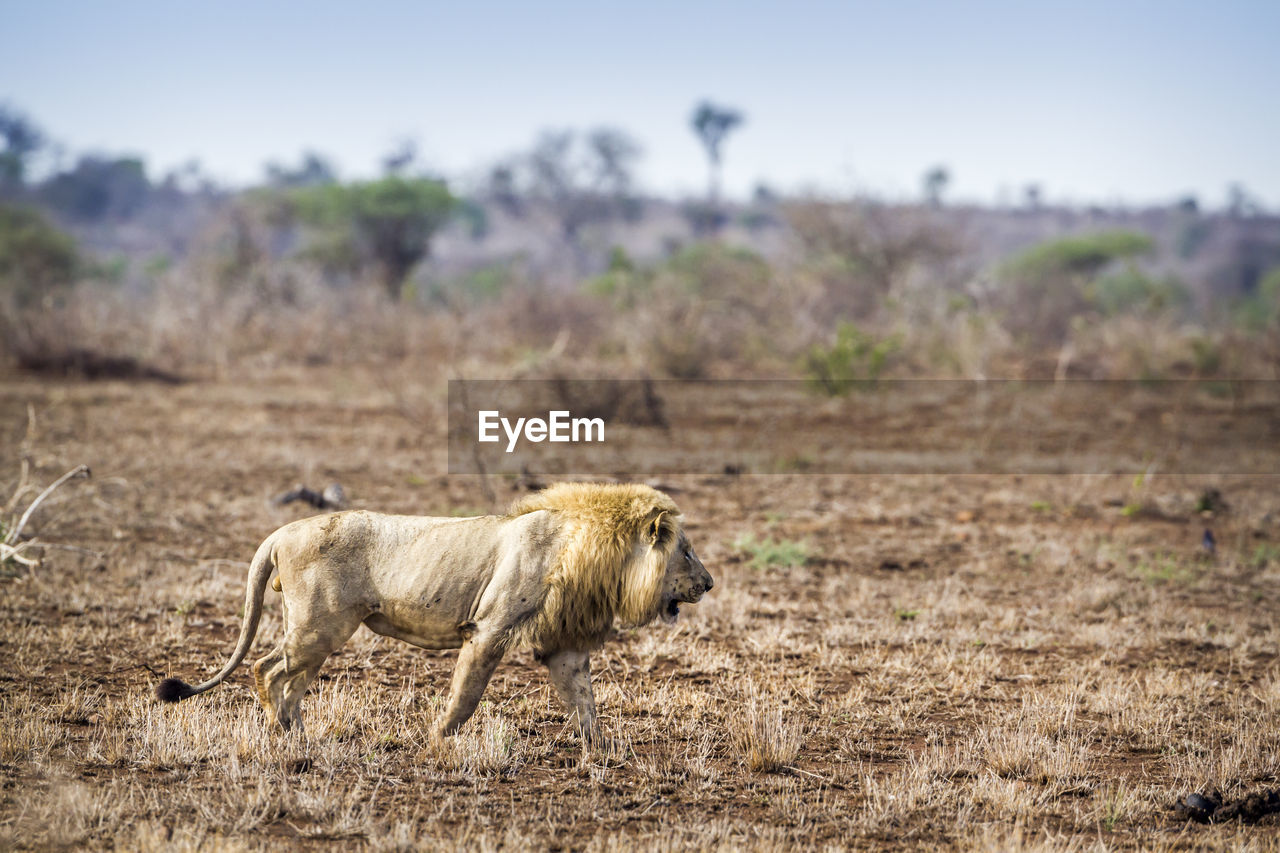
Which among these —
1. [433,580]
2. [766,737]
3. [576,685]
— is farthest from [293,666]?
[766,737]

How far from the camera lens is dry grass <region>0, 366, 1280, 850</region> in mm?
4652

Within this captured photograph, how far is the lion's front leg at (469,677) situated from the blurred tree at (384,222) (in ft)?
125

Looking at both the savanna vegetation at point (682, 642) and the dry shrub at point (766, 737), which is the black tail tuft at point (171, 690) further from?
the dry shrub at point (766, 737)

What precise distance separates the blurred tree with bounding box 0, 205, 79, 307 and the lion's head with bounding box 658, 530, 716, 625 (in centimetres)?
3248

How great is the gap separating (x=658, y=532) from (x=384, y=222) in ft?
131

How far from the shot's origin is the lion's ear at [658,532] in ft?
16.7

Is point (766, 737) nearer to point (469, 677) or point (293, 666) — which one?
point (469, 677)

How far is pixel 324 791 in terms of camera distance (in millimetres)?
4691

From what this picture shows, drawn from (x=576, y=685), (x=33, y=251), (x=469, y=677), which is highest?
(x=33, y=251)

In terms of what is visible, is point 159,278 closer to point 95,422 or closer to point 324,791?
point 95,422

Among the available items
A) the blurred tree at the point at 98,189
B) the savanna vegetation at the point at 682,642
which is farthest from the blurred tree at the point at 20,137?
the savanna vegetation at the point at 682,642

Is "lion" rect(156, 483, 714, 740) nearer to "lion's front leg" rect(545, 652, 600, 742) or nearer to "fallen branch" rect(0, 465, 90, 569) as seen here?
"lion's front leg" rect(545, 652, 600, 742)

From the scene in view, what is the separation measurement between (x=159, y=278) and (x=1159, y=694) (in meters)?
30.3

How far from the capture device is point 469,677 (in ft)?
16.6
